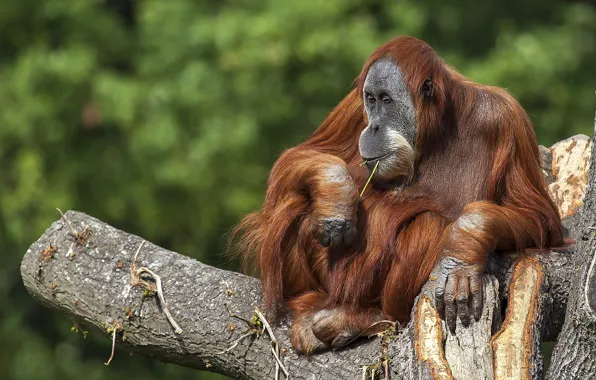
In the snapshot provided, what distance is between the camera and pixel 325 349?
4941 mm

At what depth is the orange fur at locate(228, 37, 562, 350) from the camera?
16.5 feet

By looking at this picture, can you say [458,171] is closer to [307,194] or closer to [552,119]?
[307,194]

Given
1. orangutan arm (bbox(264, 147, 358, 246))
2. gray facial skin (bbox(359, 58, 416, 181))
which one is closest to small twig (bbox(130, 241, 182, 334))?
orangutan arm (bbox(264, 147, 358, 246))

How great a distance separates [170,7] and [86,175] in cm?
222

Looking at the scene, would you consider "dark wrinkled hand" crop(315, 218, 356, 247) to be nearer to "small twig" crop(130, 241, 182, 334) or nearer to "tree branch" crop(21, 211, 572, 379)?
"tree branch" crop(21, 211, 572, 379)

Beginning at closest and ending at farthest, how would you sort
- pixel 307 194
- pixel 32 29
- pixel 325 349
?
1. pixel 325 349
2. pixel 307 194
3. pixel 32 29

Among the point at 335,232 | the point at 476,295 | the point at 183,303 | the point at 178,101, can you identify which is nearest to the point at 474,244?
the point at 476,295

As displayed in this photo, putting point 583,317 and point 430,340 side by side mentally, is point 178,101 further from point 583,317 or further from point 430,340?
point 583,317

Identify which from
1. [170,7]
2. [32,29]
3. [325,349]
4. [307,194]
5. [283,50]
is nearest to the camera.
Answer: [325,349]

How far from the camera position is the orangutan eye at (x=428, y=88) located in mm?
5172

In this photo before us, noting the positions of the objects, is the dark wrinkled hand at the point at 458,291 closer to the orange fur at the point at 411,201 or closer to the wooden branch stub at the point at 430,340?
the wooden branch stub at the point at 430,340

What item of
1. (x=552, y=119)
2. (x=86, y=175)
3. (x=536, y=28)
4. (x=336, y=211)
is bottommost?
(x=86, y=175)

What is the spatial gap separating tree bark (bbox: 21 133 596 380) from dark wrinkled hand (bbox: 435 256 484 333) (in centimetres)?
4

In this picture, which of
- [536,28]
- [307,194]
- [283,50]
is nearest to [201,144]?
[283,50]
